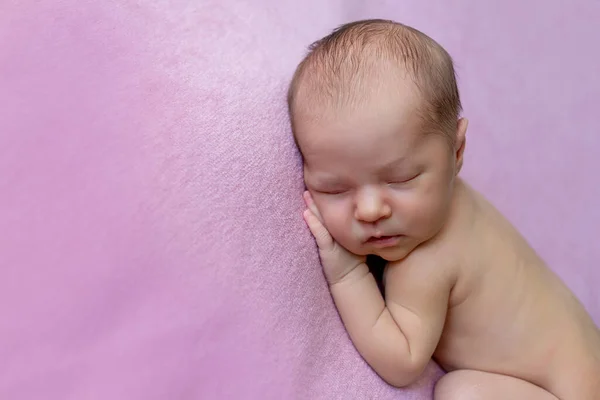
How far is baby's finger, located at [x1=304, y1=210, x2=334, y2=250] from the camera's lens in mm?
923

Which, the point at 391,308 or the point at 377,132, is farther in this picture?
the point at 391,308

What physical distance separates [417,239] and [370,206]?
4.2 inches

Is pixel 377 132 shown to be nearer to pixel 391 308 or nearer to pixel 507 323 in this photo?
pixel 391 308

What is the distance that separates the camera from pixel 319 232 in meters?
0.92

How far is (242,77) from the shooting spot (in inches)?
37.0

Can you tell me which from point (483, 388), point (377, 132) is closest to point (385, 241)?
point (377, 132)

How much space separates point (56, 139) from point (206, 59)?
0.77ft

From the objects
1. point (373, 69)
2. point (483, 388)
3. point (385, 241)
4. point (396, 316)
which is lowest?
point (483, 388)

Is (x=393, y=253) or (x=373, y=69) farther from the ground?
(x=373, y=69)

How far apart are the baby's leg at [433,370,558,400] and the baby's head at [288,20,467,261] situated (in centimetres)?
20

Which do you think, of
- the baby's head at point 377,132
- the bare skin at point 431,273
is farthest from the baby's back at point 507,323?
the baby's head at point 377,132

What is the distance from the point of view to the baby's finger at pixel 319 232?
3.03 ft

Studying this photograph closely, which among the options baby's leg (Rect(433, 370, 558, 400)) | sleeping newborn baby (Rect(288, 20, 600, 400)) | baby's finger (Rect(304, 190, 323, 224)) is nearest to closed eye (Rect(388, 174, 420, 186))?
sleeping newborn baby (Rect(288, 20, 600, 400))

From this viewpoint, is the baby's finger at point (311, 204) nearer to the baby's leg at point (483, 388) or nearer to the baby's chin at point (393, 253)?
the baby's chin at point (393, 253)
